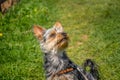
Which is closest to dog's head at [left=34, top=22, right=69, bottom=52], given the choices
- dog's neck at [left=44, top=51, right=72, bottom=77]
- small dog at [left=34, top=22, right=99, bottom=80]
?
small dog at [left=34, top=22, right=99, bottom=80]

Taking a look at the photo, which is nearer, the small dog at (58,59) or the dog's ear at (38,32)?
the small dog at (58,59)

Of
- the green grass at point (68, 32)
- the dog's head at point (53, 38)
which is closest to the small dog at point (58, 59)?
the dog's head at point (53, 38)

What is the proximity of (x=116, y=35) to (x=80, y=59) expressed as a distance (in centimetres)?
Result: 169

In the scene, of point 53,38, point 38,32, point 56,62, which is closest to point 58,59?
point 56,62

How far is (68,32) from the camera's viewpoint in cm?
940

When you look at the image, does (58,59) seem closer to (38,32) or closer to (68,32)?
(38,32)

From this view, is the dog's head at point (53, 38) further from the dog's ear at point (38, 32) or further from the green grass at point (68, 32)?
the green grass at point (68, 32)

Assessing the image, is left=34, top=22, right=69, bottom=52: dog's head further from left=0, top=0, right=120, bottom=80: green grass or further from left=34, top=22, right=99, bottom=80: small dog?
left=0, top=0, right=120, bottom=80: green grass

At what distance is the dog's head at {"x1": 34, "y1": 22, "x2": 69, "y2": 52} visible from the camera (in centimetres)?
448

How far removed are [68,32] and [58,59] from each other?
4.58 metres

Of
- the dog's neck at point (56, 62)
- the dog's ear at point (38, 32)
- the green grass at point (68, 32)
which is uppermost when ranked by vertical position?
the dog's ear at point (38, 32)

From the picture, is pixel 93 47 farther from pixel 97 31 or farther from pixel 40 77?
pixel 40 77

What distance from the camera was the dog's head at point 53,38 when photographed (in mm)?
4484

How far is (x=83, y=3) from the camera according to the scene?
39.3ft
